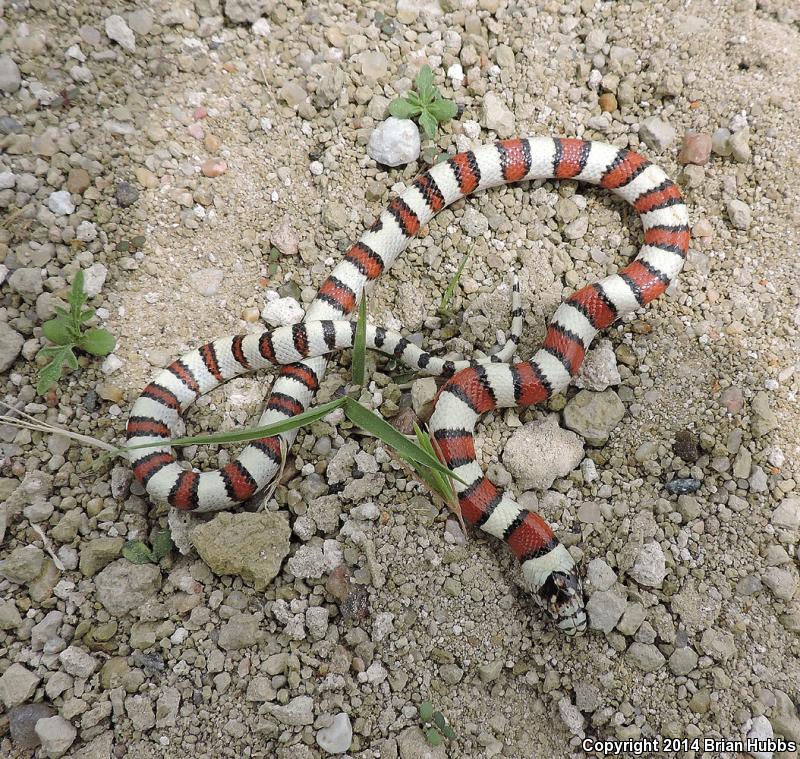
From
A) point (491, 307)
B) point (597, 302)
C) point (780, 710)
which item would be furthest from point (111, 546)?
point (780, 710)

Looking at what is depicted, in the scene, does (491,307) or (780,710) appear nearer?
(780,710)

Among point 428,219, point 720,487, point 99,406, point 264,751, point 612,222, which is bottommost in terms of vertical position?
point 264,751

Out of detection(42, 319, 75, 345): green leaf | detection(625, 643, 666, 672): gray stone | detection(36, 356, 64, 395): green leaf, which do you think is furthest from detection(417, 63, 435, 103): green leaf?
detection(625, 643, 666, 672): gray stone

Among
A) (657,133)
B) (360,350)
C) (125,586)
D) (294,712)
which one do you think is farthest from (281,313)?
(657,133)

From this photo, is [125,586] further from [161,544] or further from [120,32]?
[120,32]

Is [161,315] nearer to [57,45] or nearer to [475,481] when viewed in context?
[57,45]

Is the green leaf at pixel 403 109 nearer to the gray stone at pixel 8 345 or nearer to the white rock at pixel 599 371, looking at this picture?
the white rock at pixel 599 371

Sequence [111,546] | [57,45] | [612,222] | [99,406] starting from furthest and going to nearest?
1. [612,222]
2. [57,45]
3. [99,406]
4. [111,546]
